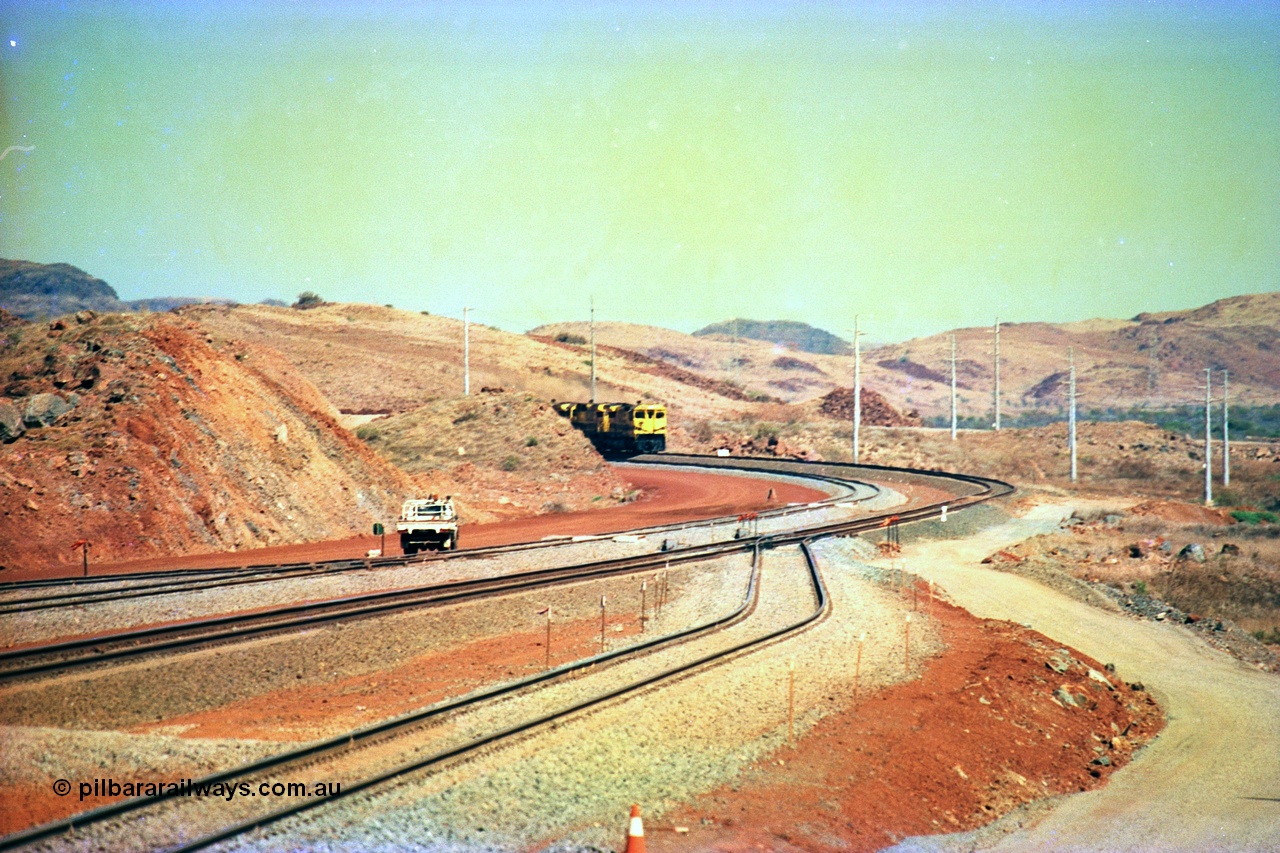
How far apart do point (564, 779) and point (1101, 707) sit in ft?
40.6

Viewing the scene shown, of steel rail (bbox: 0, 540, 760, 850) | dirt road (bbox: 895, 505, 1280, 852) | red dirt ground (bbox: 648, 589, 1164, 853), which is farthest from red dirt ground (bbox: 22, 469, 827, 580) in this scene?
red dirt ground (bbox: 648, 589, 1164, 853)

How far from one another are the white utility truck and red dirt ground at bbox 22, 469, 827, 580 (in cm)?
168

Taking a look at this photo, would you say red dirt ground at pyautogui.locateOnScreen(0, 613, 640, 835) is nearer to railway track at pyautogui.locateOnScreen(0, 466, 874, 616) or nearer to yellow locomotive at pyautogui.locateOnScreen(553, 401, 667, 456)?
railway track at pyautogui.locateOnScreen(0, 466, 874, 616)

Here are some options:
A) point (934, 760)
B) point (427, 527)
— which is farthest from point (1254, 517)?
point (934, 760)

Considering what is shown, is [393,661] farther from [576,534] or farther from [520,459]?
[520,459]

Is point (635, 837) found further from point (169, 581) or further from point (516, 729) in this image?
point (169, 581)

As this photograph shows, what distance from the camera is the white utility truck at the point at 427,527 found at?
29000 millimetres

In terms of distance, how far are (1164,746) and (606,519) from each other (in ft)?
83.4

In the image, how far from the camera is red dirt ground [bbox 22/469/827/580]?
91.8ft

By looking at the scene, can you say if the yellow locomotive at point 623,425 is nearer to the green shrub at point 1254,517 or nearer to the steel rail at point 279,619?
the green shrub at point 1254,517

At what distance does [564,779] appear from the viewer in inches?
473

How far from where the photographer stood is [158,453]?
31016 mm

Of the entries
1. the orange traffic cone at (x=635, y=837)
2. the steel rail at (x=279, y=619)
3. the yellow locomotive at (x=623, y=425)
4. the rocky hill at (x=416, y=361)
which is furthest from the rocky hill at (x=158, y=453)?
the rocky hill at (x=416, y=361)

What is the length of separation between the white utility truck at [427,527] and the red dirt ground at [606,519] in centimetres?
168
